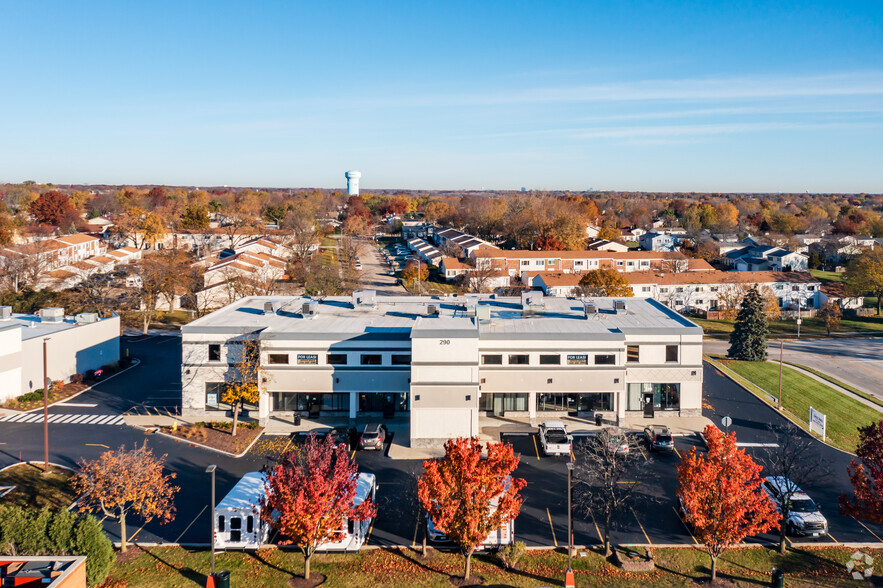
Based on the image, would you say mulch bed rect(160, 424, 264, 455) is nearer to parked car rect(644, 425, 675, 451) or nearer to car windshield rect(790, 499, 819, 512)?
parked car rect(644, 425, 675, 451)

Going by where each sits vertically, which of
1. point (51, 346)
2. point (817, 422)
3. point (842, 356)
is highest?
point (51, 346)

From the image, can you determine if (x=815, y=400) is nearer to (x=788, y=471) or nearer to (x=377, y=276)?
(x=788, y=471)

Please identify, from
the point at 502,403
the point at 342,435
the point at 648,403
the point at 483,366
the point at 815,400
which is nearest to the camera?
the point at 342,435

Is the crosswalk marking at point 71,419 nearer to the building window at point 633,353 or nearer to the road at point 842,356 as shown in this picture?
the building window at point 633,353

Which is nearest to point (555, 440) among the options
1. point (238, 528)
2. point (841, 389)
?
point (238, 528)

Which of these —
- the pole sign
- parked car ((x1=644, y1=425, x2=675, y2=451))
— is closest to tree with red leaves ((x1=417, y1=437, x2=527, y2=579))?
parked car ((x1=644, y1=425, x2=675, y2=451))

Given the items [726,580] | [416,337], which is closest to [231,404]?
[416,337]

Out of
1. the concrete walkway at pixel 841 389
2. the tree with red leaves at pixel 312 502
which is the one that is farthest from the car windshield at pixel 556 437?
the concrete walkway at pixel 841 389
